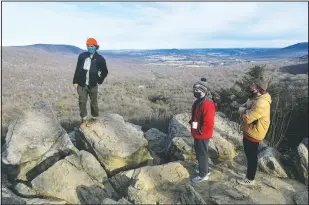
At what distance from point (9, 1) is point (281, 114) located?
804 cm

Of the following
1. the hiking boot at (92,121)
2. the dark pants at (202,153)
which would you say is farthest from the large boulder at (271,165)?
the hiking boot at (92,121)

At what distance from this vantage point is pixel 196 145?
20.8 ft

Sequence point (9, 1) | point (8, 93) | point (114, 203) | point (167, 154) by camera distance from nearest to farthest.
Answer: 1. point (114, 203)
2. point (167, 154)
3. point (9, 1)
4. point (8, 93)

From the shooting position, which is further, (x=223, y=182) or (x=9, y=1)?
(x=9, y=1)

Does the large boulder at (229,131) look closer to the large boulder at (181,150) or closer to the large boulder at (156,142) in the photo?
the large boulder at (181,150)

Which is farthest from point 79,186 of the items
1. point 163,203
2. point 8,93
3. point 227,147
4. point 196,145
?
point 8,93

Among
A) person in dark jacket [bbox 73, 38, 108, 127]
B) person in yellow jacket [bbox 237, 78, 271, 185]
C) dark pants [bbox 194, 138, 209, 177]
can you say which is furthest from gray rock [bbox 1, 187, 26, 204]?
person in yellow jacket [bbox 237, 78, 271, 185]

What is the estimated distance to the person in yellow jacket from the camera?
5668 mm

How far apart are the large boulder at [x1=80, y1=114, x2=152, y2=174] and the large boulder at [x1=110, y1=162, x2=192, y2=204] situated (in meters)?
0.67

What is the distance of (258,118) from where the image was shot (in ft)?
18.8

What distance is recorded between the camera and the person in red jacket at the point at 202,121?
A: 604cm

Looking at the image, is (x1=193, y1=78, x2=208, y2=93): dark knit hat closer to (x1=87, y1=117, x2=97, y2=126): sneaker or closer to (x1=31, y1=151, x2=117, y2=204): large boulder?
(x1=31, y1=151, x2=117, y2=204): large boulder

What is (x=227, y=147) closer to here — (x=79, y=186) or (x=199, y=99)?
(x=199, y=99)

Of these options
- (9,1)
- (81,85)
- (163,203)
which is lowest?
(163,203)
